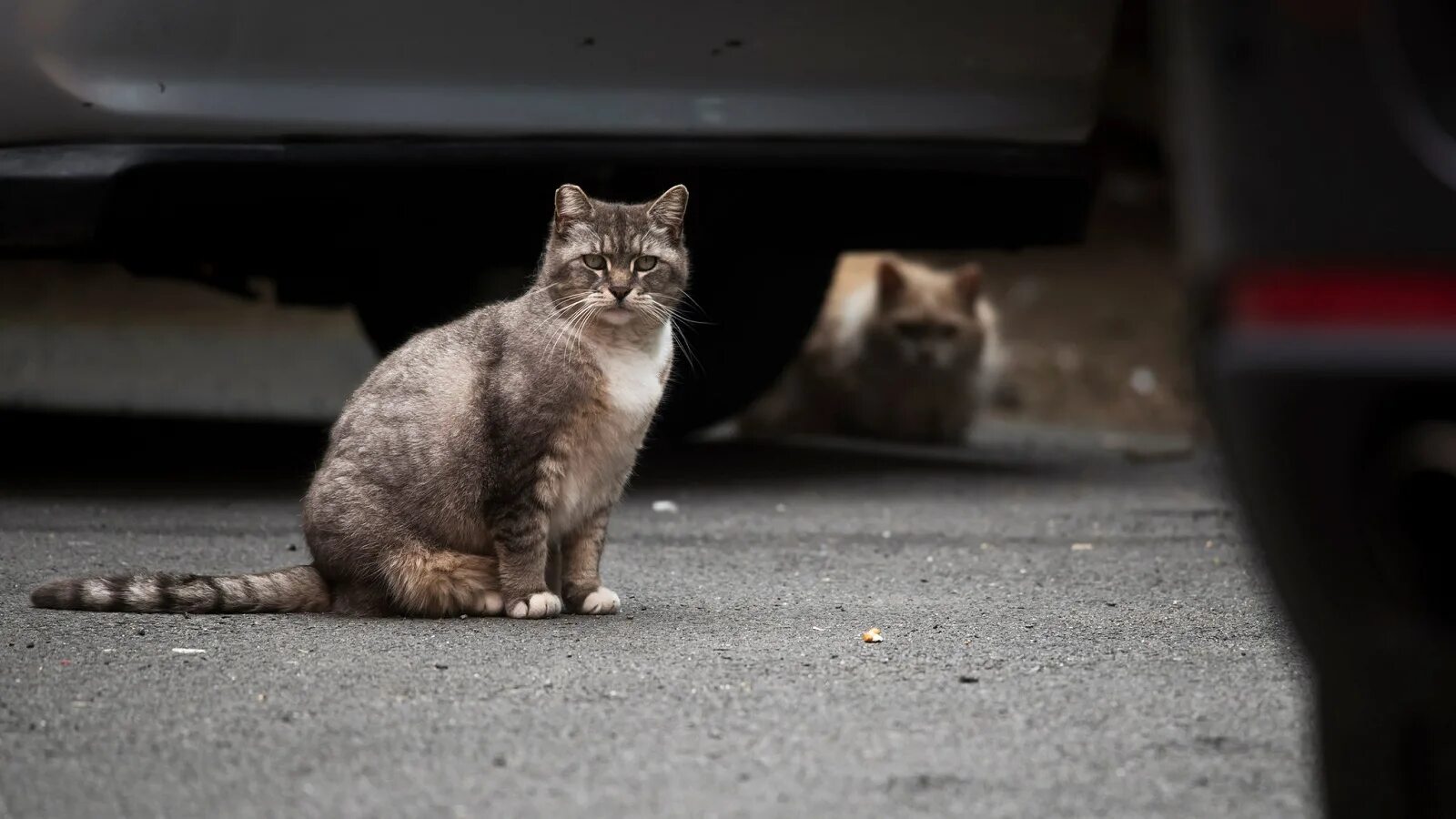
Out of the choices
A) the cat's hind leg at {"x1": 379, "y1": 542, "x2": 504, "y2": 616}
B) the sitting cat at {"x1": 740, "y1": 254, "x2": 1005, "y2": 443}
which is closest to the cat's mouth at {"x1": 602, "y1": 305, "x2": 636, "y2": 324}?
the cat's hind leg at {"x1": 379, "y1": 542, "x2": 504, "y2": 616}

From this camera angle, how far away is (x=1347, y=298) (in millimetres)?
1604

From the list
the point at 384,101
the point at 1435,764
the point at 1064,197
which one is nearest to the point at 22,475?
the point at 384,101

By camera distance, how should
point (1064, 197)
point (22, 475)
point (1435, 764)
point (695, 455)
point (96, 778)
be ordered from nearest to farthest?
point (1435, 764) → point (96, 778) → point (1064, 197) → point (22, 475) → point (695, 455)

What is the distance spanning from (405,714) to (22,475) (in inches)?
133

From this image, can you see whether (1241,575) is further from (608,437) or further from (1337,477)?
(1337,477)

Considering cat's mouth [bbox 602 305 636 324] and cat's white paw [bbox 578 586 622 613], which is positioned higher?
cat's mouth [bbox 602 305 636 324]

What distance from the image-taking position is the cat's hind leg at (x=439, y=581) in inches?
136

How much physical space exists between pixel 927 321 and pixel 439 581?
409 cm

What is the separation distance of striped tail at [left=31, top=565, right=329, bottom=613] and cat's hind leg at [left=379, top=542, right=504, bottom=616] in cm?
26

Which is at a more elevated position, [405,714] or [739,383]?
[405,714]

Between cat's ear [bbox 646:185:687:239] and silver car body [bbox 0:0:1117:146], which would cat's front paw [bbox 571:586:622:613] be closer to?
cat's ear [bbox 646:185:687:239]

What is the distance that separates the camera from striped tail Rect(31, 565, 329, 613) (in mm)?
3385

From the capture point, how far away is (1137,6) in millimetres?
11633

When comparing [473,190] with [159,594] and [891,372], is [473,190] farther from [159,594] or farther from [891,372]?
[891,372]
